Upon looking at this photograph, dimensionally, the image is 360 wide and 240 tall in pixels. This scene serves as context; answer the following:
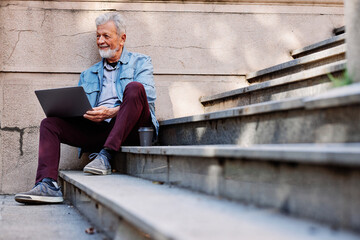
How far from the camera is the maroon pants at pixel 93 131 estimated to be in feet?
11.6

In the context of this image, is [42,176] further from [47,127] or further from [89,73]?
[89,73]

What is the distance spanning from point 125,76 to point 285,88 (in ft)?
5.06

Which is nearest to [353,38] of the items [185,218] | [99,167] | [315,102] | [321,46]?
[315,102]

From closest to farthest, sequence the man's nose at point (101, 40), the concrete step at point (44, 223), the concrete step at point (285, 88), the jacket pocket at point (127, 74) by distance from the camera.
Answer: the concrete step at point (44, 223) < the concrete step at point (285, 88) < the jacket pocket at point (127, 74) < the man's nose at point (101, 40)

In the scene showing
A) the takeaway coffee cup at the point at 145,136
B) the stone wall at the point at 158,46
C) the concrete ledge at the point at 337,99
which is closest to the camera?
the concrete ledge at the point at 337,99

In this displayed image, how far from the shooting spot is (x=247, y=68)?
4785 mm

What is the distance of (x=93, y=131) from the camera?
4.00m

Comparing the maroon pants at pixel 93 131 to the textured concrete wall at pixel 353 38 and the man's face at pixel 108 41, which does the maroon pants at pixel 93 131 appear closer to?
the man's face at pixel 108 41

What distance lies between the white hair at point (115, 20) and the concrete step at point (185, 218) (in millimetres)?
2157

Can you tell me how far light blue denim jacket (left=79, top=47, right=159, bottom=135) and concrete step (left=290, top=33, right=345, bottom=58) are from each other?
4.86ft

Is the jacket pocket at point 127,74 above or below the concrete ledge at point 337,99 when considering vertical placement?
above

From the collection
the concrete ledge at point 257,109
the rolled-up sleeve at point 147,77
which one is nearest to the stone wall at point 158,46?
the rolled-up sleeve at point 147,77

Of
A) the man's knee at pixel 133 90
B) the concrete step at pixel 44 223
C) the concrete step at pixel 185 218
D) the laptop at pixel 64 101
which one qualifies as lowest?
the concrete step at pixel 44 223

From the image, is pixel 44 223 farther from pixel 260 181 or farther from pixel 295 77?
pixel 295 77
